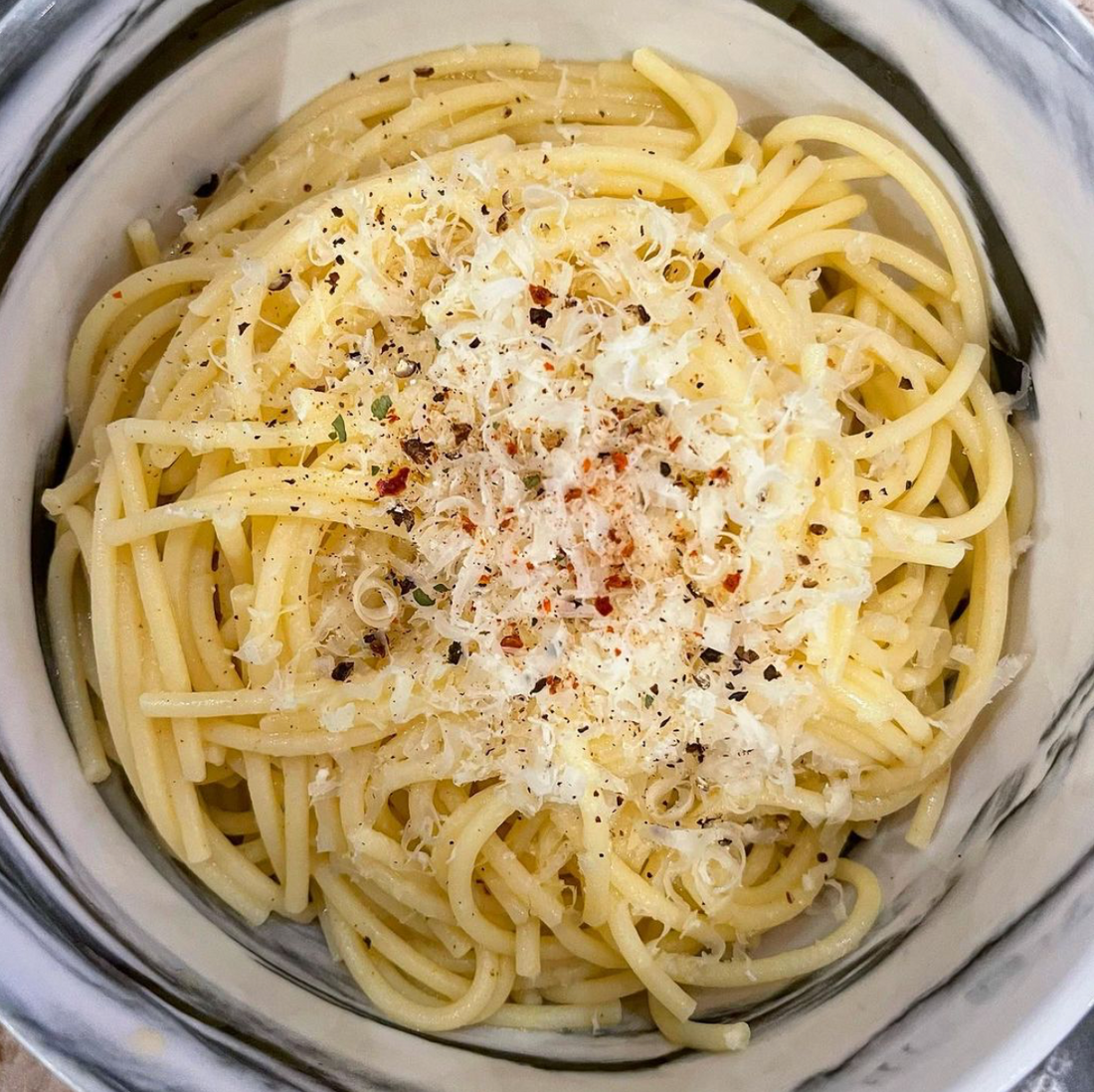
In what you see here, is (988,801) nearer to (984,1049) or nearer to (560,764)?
(984,1049)

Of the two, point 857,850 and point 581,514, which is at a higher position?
point 581,514

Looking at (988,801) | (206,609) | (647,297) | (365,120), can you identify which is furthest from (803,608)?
(365,120)

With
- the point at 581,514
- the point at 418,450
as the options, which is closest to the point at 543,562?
the point at 581,514

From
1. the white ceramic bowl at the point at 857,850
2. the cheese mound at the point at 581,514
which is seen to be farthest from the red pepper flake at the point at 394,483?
the white ceramic bowl at the point at 857,850

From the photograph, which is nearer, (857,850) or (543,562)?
(543,562)

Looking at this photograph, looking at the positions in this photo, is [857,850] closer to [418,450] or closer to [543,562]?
[543,562]
